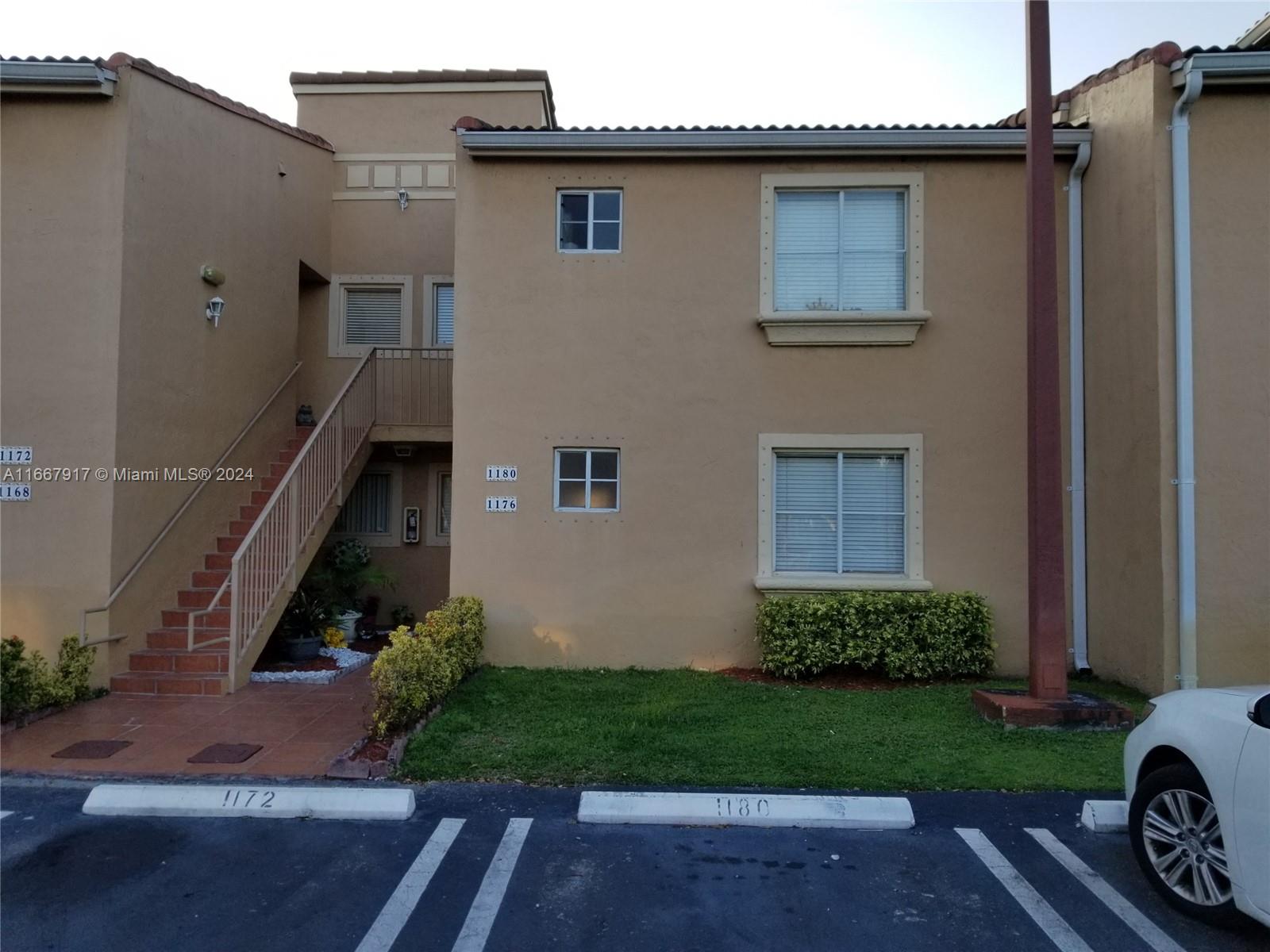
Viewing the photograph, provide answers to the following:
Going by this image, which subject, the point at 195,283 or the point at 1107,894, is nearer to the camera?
the point at 1107,894

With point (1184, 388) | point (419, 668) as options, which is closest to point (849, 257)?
point (1184, 388)

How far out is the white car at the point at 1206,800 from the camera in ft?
10.5

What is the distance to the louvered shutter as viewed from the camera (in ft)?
37.7

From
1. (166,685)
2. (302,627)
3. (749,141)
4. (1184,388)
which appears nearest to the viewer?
(1184,388)

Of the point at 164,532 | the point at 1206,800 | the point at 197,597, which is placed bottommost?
the point at 1206,800

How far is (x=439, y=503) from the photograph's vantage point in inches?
440

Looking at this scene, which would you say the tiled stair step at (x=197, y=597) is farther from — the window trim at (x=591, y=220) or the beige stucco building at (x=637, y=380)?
the window trim at (x=591, y=220)

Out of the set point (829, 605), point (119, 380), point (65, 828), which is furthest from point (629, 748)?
point (119, 380)

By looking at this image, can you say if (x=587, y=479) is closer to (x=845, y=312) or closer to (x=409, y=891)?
(x=845, y=312)

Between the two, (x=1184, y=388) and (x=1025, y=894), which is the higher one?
(x=1184, y=388)

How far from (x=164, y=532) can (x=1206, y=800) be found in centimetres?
885

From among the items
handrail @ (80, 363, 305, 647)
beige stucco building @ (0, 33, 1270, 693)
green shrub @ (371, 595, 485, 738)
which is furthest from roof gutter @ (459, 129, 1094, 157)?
green shrub @ (371, 595, 485, 738)

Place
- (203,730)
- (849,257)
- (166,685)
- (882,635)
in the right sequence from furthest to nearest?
(849,257), (882,635), (166,685), (203,730)

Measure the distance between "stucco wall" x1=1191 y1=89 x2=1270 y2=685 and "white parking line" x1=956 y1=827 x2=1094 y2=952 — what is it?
160 inches
